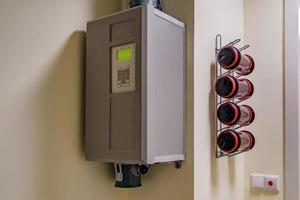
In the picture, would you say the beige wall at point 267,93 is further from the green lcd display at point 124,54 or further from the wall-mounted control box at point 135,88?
the green lcd display at point 124,54

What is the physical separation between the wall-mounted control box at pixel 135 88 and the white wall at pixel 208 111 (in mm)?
100

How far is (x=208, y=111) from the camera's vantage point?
6.42 ft

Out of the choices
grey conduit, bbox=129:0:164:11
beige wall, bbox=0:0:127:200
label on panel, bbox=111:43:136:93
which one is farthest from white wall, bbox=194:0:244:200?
beige wall, bbox=0:0:127:200

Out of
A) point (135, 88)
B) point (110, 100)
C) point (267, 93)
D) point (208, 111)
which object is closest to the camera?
point (135, 88)

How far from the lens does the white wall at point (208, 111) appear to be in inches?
73.1

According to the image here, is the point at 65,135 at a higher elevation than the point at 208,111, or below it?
below

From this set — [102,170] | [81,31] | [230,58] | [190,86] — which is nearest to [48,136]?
[102,170]

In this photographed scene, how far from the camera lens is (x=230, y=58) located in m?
1.92

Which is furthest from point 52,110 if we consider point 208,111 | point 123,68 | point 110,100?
point 208,111

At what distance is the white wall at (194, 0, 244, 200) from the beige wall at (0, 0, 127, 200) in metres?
0.49

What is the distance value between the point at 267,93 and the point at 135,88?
1.07 metres

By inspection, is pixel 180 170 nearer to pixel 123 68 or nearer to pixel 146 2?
pixel 123 68

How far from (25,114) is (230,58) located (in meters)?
1.04

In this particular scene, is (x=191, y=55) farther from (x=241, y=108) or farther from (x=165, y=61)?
(x=241, y=108)
